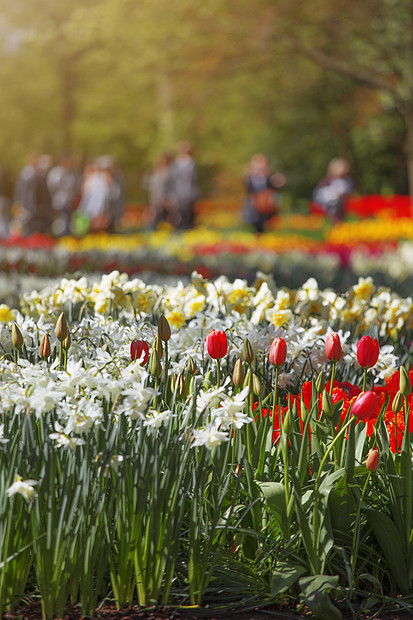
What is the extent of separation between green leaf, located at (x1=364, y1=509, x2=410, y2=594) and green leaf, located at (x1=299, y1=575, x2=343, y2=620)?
228 mm

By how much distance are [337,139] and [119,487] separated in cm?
2820

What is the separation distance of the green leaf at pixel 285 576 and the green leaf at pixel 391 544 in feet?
0.83

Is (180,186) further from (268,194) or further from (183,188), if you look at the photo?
(268,194)

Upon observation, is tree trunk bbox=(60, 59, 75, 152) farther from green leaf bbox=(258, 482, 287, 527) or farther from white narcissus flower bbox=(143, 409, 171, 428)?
green leaf bbox=(258, 482, 287, 527)

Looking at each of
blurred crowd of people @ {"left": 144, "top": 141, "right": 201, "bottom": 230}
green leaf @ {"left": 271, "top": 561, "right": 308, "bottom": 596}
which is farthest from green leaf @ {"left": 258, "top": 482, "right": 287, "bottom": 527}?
blurred crowd of people @ {"left": 144, "top": 141, "right": 201, "bottom": 230}

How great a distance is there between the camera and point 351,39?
16.8m

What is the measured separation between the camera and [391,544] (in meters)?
2.29

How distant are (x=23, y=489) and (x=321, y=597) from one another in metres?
0.89

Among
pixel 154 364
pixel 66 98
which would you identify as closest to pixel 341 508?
pixel 154 364

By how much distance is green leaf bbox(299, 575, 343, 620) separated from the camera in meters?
2.14

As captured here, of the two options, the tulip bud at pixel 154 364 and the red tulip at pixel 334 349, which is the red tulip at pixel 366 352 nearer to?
the red tulip at pixel 334 349

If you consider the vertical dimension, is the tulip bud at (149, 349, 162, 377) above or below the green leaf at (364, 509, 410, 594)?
above

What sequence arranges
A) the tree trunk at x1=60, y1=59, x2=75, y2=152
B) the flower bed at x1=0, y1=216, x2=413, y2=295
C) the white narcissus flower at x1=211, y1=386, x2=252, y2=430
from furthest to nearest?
the tree trunk at x1=60, y1=59, x2=75, y2=152, the flower bed at x1=0, y1=216, x2=413, y2=295, the white narcissus flower at x1=211, y1=386, x2=252, y2=430

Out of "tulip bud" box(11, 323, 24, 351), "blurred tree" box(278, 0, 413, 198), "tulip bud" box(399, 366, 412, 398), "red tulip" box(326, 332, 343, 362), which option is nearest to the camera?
"tulip bud" box(399, 366, 412, 398)
